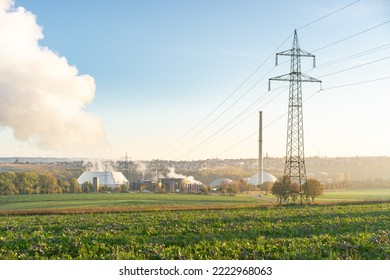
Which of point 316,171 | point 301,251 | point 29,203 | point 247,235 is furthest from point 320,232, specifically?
point 316,171

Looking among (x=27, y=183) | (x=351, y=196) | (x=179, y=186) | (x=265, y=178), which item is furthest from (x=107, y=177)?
(x=351, y=196)

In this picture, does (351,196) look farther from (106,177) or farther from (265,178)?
(265,178)

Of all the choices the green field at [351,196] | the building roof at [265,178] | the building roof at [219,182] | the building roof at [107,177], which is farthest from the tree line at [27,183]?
the building roof at [265,178]

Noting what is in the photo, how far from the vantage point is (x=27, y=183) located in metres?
48.0

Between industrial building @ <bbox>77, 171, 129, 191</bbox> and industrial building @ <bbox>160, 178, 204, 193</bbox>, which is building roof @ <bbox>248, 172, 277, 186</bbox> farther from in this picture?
industrial building @ <bbox>77, 171, 129, 191</bbox>

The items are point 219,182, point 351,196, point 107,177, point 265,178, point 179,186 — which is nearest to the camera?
point 351,196

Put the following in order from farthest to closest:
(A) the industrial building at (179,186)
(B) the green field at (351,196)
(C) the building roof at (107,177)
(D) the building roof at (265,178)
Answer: (D) the building roof at (265,178) < (C) the building roof at (107,177) < (A) the industrial building at (179,186) < (B) the green field at (351,196)

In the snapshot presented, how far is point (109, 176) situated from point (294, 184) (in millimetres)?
45608

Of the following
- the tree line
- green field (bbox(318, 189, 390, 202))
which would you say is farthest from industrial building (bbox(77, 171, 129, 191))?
green field (bbox(318, 189, 390, 202))

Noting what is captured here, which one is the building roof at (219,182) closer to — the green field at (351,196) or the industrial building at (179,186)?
the industrial building at (179,186)

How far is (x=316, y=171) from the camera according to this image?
4075 inches

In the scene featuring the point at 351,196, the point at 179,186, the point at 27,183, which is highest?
the point at 27,183

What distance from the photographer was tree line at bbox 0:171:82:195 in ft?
158

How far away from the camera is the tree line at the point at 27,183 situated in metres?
48.2
